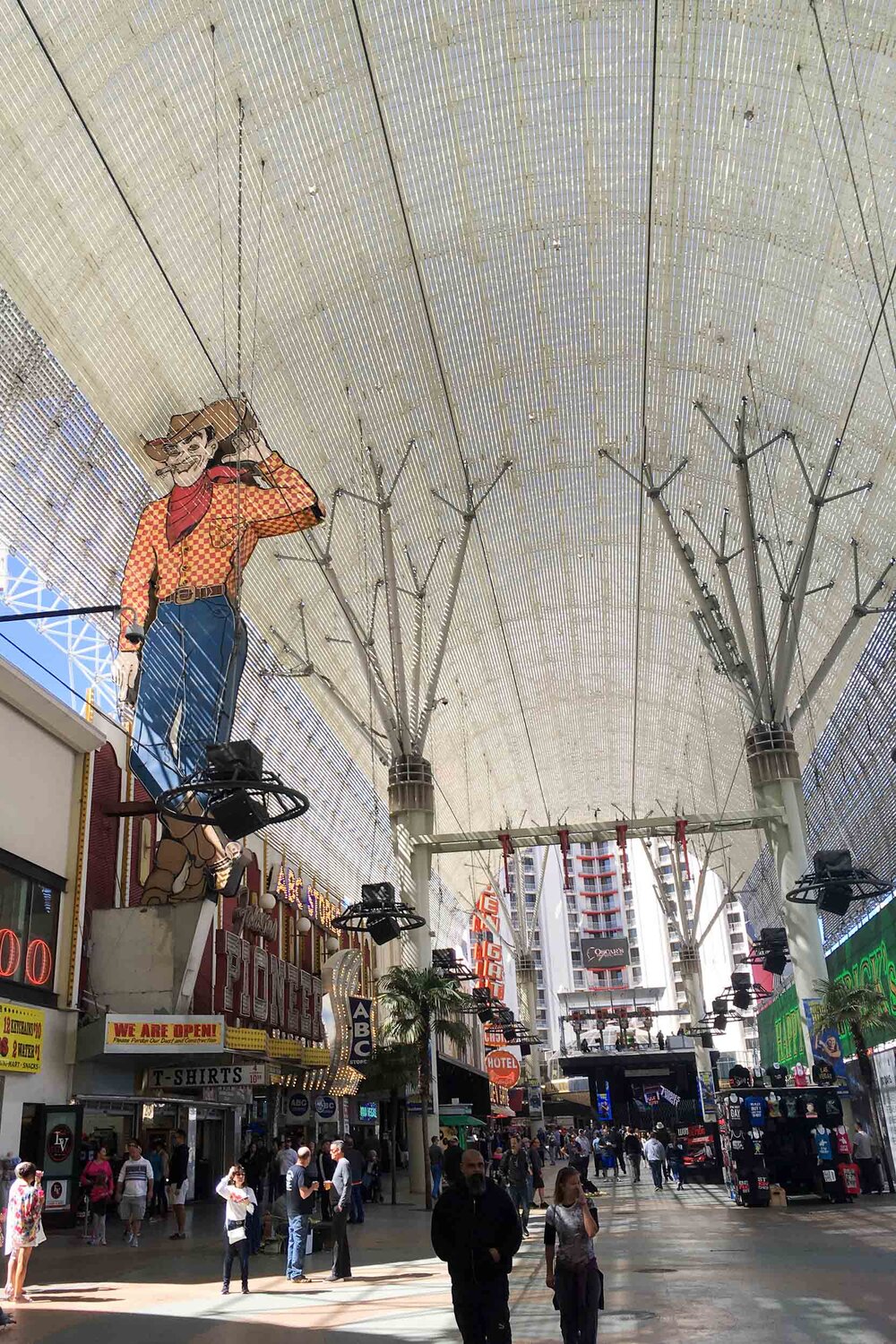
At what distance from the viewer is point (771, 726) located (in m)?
29.4

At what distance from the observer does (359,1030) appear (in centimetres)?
2888

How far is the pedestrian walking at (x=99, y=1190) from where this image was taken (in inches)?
661

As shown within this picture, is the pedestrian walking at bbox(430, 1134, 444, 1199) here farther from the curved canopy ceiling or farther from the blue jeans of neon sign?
the curved canopy ceiling

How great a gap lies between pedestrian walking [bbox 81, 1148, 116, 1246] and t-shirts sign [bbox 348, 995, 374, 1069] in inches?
449

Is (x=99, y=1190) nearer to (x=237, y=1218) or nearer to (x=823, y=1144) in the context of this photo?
(x=237, y=1218)

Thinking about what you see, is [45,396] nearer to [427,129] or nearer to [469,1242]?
[427,129]

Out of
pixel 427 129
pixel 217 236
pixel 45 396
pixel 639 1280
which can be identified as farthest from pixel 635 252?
pixel 639 1280

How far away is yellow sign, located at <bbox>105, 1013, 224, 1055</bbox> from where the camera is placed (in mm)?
18781

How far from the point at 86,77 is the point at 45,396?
603 cm

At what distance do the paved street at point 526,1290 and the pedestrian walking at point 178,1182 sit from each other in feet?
1.44

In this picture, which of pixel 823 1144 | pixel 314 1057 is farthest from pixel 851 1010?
pixel 314 1057

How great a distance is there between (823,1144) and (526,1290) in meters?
12.1

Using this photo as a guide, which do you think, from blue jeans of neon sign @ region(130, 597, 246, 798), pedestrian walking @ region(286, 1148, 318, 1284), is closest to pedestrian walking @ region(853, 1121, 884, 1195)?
pedestrian walking @ region(286, 1148, 318, 1284)

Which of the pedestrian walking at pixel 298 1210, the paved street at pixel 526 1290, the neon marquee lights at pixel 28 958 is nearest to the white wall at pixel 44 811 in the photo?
the neon marquee lights at pixel 28 958
